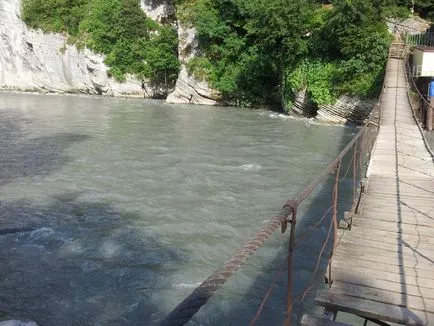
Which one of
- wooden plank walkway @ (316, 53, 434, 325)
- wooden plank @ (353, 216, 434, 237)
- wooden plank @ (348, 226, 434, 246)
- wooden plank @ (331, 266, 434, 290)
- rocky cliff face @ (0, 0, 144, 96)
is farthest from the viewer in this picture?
rocky cliff face @ (0, 0, 144, 96)

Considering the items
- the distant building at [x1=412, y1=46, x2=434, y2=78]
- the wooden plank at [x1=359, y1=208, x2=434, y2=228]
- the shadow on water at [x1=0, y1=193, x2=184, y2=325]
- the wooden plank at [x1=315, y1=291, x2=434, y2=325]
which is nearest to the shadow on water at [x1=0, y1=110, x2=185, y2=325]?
the shadow on water at [x1=0, y1=193, x2=184, y2=325]

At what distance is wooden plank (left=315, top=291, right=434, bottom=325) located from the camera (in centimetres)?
339

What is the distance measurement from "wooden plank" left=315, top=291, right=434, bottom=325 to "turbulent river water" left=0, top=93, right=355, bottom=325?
2.30 meters

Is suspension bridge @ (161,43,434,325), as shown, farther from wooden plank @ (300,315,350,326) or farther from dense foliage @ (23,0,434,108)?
dense foliage @ (23,0,434,108)

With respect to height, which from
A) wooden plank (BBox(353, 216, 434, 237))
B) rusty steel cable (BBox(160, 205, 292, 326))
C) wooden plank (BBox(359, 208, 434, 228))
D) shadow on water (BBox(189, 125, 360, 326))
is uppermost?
rusty steel cable (BBox(160, 205, 292, 326))

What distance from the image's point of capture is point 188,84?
2688 centimetres

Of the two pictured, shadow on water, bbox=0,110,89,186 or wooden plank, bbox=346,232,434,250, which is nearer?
wooden plank, bbox=346,232,434,250

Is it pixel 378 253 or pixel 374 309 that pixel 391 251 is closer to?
pixel 378 253

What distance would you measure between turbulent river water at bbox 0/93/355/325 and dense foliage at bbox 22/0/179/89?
1268 centimetres

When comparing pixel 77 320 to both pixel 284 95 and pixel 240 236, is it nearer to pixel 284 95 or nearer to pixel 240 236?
pixel 240 236

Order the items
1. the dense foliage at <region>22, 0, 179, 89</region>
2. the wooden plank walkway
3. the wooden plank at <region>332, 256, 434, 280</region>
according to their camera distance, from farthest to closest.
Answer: the dense foliage at <region>22, 0, 179, 89</region> < the wooden plank at <region>332, 256, 434, 280</region> < the wooden plank walkway

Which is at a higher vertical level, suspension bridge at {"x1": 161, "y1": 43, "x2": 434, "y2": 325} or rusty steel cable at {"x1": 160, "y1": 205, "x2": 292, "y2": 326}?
rusty steel cable at {"x1": 160, "y1": 205, "x2": 292, "y2": 326}

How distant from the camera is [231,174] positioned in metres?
11.9

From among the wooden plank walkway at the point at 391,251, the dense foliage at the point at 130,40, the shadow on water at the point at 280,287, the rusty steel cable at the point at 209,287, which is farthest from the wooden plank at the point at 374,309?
the dense foliage at the point at 130,40
